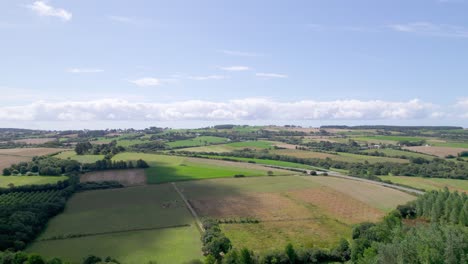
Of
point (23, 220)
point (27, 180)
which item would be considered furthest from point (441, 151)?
point (23, 220)

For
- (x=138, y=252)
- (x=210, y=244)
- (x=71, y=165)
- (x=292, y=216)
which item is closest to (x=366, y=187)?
(x=292, y=216)

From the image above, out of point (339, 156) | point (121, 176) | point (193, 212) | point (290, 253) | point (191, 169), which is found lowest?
point (290, 253)

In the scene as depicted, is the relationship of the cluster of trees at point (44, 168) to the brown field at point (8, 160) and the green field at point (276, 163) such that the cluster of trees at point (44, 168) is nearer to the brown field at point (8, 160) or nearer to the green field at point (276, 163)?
the brown field at point (8, 160)

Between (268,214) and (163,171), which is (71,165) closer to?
(163,171)

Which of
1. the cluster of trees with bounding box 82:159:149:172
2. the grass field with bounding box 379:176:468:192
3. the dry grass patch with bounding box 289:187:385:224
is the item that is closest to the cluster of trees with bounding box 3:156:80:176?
the cluster of trees with bounding box 82:159:149:172

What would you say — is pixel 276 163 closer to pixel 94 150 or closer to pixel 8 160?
pixel 94 150

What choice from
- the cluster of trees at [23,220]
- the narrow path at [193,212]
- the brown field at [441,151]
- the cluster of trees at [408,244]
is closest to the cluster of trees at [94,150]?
the narrow path at [193,212]
